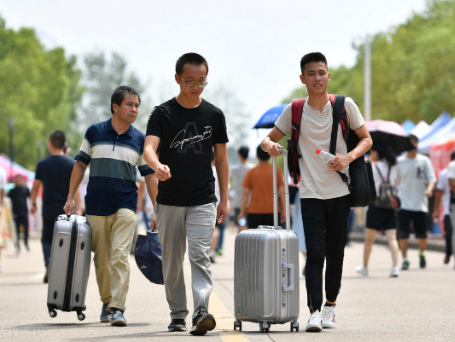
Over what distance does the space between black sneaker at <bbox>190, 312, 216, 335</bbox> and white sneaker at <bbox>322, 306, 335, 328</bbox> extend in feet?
3.23

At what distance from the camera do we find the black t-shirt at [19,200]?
22.1 metres

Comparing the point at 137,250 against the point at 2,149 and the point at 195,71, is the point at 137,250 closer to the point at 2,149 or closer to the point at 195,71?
the point at 195,71

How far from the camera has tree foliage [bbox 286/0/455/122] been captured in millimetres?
50000

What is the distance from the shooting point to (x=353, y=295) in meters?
10.0

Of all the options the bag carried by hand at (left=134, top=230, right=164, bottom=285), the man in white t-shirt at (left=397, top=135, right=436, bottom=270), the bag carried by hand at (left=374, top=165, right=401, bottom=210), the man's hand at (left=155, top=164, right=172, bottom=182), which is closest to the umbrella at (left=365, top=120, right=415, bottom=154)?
the man in white t-shirt at (left=397, top=135, right=436, bottom=270)

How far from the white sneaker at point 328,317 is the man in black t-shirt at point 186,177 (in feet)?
3.12

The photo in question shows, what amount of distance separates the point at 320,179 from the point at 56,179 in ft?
18.5

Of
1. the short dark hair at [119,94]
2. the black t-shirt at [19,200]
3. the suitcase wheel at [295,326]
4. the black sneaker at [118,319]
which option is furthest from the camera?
the black t-shirt at [19,200]

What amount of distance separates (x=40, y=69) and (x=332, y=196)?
59.1 meters

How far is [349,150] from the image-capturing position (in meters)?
6.96

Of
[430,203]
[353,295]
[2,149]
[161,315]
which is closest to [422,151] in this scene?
[430,203]

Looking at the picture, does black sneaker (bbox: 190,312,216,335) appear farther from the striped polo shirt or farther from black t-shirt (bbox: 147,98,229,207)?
the striped polo shirt

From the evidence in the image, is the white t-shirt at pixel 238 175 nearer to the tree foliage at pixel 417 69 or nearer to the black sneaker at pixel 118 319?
the black sneaker at pixel 118 319

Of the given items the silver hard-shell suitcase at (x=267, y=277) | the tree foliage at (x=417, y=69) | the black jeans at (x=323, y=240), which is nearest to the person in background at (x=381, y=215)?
the black jeans at (x=323, y=240)
